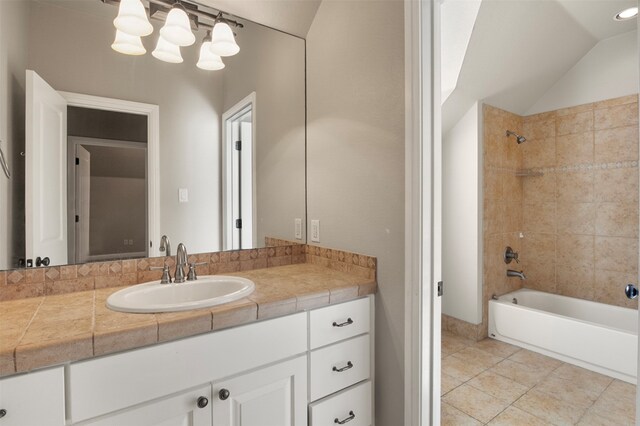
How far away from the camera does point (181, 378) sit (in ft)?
3.14

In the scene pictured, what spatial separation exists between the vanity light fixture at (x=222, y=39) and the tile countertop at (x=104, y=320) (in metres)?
1.14

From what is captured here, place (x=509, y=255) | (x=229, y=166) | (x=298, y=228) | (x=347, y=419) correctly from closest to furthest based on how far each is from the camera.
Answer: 1. (x=347, y=419)
2. (x=229, y=166)
3. (x=298, y=228)
4. (x=509, y=255)

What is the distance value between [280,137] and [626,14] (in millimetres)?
2650

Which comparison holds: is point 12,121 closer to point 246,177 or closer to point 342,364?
point 246,177

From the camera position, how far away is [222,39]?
156 centimetres

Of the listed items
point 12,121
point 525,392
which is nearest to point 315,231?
point 12,121

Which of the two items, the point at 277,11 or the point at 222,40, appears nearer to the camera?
the point at 222,40

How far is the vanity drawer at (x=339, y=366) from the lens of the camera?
1.25 m

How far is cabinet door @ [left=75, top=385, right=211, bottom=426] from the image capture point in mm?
872

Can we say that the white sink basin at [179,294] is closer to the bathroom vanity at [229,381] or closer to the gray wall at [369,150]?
the bathroom vanity at [229,381]

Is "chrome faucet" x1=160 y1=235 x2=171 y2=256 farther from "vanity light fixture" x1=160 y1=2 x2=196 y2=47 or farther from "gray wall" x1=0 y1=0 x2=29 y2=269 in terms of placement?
"vanity light fixture" x1=160 y1=2 x2=196 y2=47

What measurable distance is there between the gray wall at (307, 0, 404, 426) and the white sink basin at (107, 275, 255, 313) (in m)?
0.57

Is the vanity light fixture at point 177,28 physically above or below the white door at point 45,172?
above

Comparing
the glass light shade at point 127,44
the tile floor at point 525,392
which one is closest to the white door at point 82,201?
the glass light shade at point 127,44
